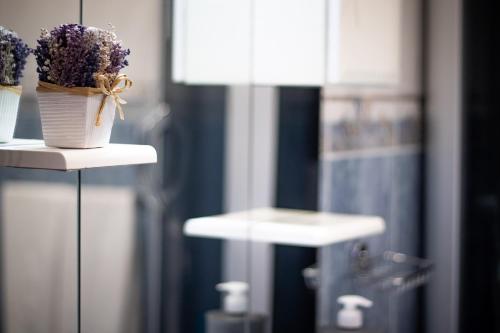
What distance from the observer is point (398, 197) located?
209 cm

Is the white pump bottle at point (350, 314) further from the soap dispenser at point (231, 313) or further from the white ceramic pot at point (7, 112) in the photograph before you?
the white ceramic pot at point (7, 112)

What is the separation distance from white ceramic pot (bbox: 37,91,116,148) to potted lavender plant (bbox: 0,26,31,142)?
0.04 meters

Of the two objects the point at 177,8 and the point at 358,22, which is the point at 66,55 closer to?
the point at 177,8

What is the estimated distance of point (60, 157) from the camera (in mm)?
862

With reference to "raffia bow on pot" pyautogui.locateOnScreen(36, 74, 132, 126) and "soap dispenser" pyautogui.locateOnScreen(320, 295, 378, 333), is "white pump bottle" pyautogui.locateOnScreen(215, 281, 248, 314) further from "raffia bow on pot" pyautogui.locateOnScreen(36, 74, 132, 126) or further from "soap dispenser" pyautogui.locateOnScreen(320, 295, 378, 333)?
"raffia bow on pot" pyautogui.locateOnScreen(36, 74, 132, 126)

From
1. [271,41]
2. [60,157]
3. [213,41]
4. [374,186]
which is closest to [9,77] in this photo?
[60,157]

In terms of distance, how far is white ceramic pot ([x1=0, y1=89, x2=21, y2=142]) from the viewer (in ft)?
3.10

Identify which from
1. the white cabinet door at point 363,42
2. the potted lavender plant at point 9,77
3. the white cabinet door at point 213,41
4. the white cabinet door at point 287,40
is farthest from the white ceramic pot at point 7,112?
the white cabinet door at point 363,42

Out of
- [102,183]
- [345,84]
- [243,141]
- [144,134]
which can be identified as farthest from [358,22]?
[102,183]

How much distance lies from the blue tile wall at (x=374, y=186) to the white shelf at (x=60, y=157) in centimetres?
82

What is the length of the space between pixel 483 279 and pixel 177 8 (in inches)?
50.1

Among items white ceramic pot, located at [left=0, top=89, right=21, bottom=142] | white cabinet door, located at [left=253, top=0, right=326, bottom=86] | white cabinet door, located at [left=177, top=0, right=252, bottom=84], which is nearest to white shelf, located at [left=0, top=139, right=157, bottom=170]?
white ceramic pot, located at [left=0, top=89, right=21, bottom=142]

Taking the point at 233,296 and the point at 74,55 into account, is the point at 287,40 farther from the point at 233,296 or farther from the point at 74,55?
the point at 74,55

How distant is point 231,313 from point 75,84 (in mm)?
635
